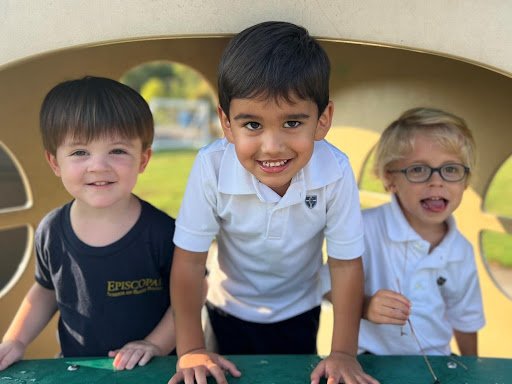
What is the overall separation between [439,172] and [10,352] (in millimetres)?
1420

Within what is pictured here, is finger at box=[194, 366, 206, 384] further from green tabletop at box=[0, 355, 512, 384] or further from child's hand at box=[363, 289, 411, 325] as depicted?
child's hand at box=[363, 289, 411, 325]

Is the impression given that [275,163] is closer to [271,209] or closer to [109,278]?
[271,209]

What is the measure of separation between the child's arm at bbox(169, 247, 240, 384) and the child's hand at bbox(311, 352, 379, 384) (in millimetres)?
213

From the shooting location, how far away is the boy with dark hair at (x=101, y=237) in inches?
69.7

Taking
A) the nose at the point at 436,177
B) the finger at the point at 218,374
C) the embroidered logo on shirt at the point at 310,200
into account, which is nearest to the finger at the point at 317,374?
the finger at the point at 218,374

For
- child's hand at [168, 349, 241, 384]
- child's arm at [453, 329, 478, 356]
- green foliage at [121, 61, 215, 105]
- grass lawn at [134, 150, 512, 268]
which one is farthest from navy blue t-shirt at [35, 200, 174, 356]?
green foliage at [121, 61, 215, 105]

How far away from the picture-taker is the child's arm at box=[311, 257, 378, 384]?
154 centimetres

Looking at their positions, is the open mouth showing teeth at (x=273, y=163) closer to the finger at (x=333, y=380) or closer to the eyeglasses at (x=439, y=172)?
the finger at (x=333, y=380)

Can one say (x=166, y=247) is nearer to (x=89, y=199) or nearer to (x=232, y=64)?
(x=89, y=199)

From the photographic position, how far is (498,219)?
2.59 m

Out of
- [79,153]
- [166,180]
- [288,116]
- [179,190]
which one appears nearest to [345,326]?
[288,116]

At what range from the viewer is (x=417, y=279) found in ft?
6.76

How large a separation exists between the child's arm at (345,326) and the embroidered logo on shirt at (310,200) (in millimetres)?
174

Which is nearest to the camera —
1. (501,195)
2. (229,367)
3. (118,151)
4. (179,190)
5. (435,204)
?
(229,367)
